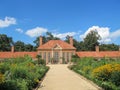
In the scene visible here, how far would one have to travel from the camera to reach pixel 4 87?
38.7 ft

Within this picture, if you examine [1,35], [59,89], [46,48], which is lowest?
[59,89]

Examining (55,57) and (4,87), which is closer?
(4,87)

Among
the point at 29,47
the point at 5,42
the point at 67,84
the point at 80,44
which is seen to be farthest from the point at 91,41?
the point at 67,84

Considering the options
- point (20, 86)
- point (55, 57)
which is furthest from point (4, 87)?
point (55, 57)

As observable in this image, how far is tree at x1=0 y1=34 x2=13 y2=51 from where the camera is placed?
273 ft

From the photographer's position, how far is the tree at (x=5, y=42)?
83188 millimetres

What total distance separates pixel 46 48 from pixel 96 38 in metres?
25.8

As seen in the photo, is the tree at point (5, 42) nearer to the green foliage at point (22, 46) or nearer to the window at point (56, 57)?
the green foliage at point (22, 46)

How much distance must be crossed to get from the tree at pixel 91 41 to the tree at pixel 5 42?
24.5 m

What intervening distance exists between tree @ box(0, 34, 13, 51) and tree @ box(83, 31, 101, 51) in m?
24.5

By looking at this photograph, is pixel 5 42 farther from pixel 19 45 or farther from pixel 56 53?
pixel 56 53

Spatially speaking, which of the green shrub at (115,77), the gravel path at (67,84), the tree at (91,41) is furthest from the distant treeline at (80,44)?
the green shrub at (115,77)

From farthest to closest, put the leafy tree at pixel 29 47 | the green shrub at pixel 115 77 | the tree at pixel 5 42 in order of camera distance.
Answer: the leafy tree at pixel 29 47 < the tree at pixel 5 42 < the green shrub at pixel 115 77

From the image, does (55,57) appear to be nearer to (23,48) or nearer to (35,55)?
(35,55)
